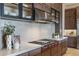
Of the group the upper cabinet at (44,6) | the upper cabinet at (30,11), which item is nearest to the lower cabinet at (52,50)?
the upper cabinet at (30,11)

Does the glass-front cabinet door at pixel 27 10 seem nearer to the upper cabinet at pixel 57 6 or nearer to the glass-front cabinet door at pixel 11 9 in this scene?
the glass-front cabinet door at pixel 11 9

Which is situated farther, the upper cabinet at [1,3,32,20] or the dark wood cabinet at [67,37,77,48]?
the dark wood cabinet at [67,37,77,48]

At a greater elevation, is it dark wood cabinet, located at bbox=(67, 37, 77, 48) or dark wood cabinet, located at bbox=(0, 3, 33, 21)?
dark wood cabinet, located at bbox=(0, 3, 33, 21)

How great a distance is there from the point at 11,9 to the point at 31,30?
20.5 inches

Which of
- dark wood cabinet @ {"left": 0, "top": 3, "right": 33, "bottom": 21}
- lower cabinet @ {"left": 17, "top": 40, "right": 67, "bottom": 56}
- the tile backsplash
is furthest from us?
the tile backsplash

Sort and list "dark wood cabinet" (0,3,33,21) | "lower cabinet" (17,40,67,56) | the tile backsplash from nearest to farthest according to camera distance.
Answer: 1. "dark wood cabinet" (0,3,33,21)
2. "lower cabinet" (17,40,67,56)
3. the tile backsplash

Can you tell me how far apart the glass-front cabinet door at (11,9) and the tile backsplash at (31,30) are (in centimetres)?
15

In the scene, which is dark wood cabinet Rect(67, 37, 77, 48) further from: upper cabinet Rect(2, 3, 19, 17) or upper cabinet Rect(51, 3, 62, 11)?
upper cabinet Rect(2, 3, 19, 17)

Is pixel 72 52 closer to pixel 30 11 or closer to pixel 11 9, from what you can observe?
pixel 30 11

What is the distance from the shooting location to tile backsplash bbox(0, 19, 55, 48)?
185 centimetres

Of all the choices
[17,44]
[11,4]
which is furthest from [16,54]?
[11,4]

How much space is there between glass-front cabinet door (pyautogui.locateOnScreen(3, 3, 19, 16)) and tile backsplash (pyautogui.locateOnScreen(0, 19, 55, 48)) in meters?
0.15

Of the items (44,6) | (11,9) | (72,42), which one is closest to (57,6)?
(44,6)

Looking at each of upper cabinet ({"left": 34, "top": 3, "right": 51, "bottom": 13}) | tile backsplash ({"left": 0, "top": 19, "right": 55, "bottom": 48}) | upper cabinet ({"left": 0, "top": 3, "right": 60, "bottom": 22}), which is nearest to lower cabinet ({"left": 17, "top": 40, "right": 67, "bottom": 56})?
tile backsplash ({"left": 0, "top": 19, "right": 55, "bottom": 48})
